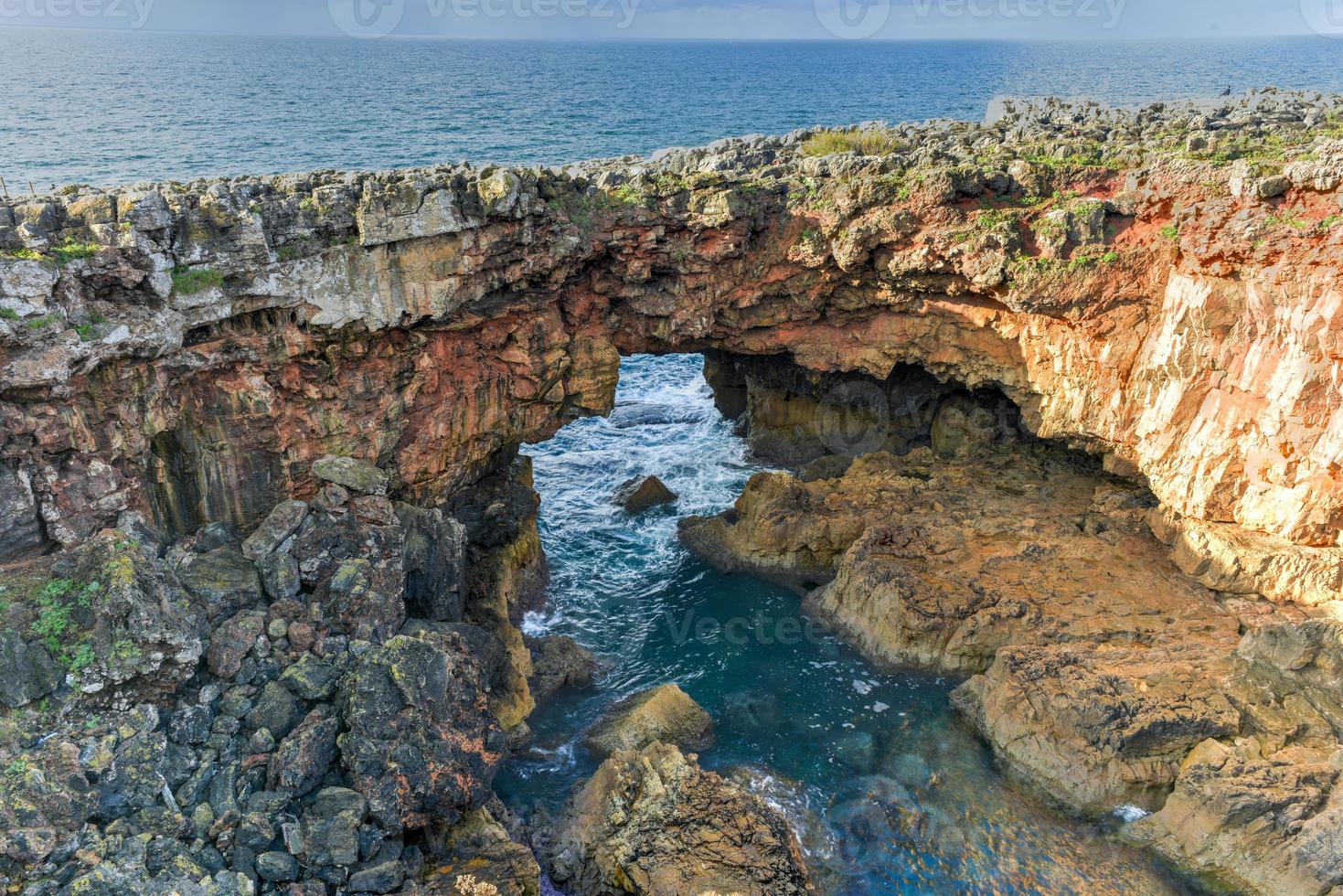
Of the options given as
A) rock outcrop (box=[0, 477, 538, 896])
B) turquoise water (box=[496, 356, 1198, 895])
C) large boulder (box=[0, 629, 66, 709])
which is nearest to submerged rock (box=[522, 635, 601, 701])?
turquoise water (box=[496, 356, 1198, 895])

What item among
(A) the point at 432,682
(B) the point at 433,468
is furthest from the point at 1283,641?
(B) the point at 433,468

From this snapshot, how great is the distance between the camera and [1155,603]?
818 inches

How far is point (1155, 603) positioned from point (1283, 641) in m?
3.23

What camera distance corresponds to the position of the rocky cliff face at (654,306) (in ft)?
52.9

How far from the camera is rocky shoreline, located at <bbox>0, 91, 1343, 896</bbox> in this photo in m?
14.6

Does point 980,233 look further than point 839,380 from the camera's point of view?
No

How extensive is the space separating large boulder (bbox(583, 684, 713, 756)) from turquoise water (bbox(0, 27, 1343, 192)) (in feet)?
126

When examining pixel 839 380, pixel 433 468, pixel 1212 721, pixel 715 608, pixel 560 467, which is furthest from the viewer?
pixel 560 467

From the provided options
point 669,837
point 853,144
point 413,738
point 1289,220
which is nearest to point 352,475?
point 413,738

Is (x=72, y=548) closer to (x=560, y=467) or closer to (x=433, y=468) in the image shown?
(x=433, y=468)

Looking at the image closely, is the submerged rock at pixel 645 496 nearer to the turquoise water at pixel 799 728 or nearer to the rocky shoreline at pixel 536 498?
the turquoise water at pixel 799 728

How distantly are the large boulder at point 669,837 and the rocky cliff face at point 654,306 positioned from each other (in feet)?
31.3
